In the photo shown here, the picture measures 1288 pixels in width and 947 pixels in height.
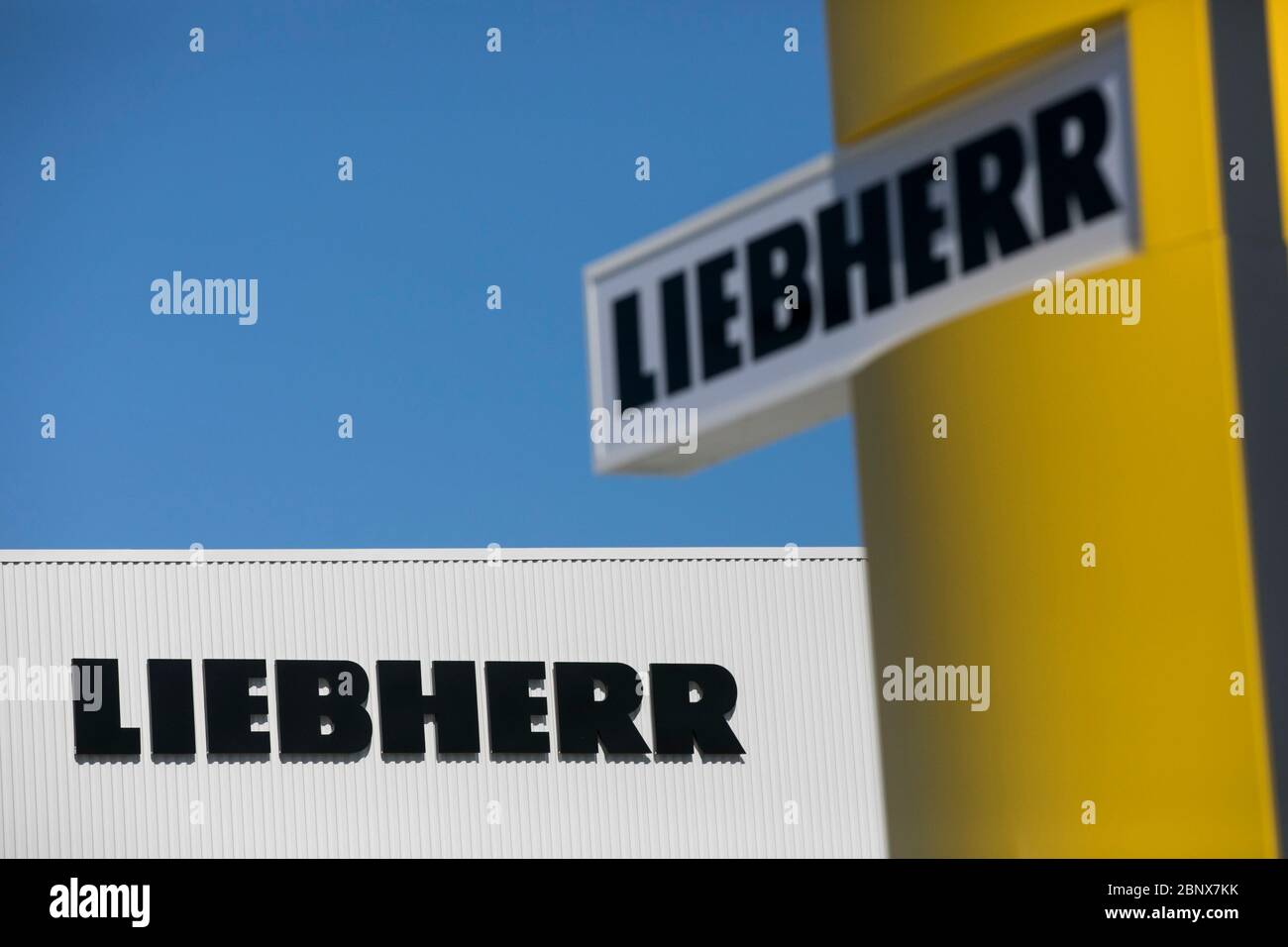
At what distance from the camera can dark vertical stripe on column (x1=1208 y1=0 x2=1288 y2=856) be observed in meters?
3.57

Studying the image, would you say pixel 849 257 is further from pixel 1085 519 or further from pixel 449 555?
pixel 449 555

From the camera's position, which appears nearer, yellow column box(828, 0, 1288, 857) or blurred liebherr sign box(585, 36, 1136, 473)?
yellow column box(828, 0, 1288, 857)

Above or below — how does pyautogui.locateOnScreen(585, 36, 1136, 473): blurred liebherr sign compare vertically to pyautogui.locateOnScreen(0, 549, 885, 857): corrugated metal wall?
above

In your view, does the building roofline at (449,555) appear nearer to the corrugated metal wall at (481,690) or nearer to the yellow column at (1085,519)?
the corrugated metal wall at (481,690)

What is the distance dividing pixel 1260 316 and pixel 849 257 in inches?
45.1

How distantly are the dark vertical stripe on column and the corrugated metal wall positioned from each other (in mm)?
5896

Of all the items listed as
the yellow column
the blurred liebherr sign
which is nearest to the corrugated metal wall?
the blurred liebherr sign

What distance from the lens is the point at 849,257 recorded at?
4.30m

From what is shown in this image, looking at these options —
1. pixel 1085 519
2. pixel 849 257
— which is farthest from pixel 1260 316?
pixel 849 257
